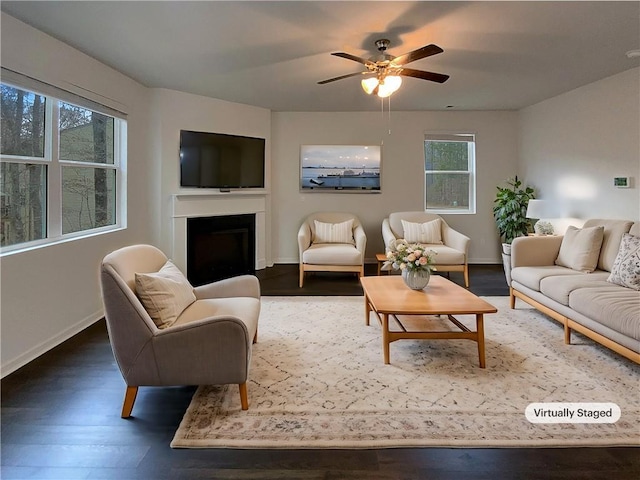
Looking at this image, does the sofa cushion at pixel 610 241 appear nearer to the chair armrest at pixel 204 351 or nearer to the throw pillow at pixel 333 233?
the throw pillow at pixel 333 233

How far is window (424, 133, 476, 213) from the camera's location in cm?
661

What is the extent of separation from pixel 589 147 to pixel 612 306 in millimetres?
2889

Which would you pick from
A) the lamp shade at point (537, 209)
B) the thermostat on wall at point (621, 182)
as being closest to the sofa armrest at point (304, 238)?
the lamp shade at point (537, 209)

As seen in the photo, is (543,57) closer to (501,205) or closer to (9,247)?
(501,205)

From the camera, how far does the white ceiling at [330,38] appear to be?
277 centimetres

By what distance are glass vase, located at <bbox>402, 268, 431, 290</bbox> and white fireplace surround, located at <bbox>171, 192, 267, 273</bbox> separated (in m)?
3.12

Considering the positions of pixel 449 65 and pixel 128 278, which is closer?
pixel 128 278

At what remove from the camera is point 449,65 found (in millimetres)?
4031

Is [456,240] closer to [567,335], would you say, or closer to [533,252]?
[533,252]

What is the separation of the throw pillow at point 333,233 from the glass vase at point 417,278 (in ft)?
8.71

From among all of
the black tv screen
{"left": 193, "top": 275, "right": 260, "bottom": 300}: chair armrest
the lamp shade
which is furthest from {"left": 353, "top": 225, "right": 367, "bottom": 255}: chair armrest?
{"left": 193, "top": 275, "right": 260, "bottom": 300}: chair armrest

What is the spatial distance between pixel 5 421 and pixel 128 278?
0.93 m

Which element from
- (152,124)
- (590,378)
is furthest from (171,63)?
(590,378)

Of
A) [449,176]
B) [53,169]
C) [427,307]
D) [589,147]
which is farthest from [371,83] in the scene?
[449,176]
